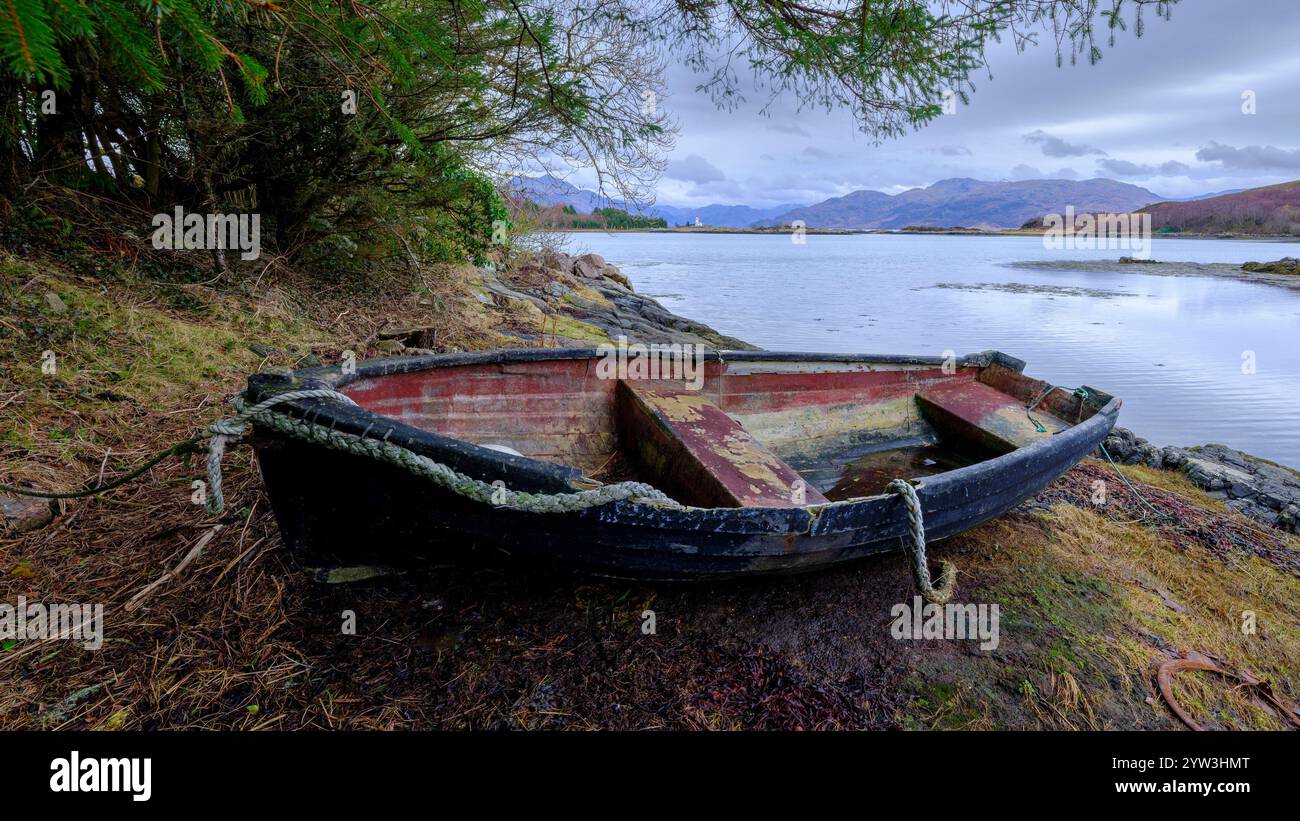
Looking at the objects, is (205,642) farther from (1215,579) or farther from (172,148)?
(1215,579)

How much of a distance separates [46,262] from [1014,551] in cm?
714

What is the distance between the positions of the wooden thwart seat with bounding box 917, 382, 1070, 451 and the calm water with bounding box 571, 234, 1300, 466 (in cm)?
434

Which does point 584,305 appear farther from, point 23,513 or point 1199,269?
point 1199,269

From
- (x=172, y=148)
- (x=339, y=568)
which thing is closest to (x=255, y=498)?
(x=339, y=568)

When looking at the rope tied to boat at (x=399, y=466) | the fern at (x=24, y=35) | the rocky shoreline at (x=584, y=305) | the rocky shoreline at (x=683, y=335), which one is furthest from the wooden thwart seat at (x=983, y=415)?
the fern at (x=24, y=35)

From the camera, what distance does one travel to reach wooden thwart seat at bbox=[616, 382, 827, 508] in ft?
10.2

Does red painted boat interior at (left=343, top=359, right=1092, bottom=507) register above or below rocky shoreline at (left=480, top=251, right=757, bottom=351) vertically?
below

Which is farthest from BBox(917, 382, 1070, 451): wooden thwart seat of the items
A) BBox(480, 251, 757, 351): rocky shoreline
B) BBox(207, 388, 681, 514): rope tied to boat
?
BBox(480, 251, 757, 351): rocky shoreline

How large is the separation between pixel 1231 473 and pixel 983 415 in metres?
3.52

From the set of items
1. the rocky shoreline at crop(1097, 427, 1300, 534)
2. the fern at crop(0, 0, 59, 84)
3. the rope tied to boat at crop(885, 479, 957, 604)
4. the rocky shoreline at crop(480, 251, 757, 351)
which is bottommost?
the rocky shoreline at crop(1097, 427, 1300, 534)

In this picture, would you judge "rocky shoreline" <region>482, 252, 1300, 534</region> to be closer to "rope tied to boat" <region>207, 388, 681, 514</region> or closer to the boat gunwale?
the boat gunwale

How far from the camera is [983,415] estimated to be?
488 cm

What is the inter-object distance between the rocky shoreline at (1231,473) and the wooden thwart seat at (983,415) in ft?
7.45

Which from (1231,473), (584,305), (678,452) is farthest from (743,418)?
(584,305)
